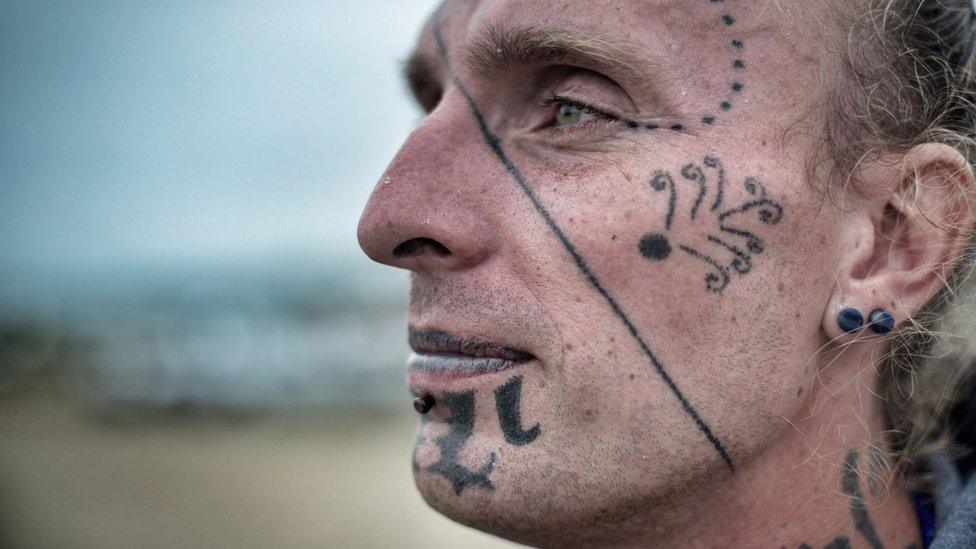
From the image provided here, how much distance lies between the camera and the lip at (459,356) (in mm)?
1679

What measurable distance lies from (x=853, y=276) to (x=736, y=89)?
48 cm

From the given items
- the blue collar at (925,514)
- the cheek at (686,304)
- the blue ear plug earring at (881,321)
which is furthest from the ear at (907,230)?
Result: the blue collar at (925,514)

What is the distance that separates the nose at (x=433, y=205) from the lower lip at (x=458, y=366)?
0.67ft

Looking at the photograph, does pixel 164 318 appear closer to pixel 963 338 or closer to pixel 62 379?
pixel 62 379

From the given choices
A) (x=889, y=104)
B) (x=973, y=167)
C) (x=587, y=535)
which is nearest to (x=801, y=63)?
(x=889, y=104)

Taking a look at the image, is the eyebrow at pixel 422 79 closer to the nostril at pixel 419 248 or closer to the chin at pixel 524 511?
the nostril at pixel 419 248

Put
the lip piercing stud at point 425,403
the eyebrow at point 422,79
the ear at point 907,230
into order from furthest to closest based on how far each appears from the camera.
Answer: the eyebrow at point 422,79 → the lip piercing stud at point 425,403 → the ear at point 907,230

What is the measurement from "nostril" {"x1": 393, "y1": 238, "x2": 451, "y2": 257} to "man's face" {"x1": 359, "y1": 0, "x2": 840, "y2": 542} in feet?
0.04

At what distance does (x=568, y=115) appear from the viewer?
5.88 ft

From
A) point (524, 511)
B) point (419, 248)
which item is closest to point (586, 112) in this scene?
point (419, 248)

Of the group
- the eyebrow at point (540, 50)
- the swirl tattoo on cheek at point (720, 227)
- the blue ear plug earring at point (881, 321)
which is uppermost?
the eyebrow at point (540, 50)

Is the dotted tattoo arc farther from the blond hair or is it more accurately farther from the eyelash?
the blond hair

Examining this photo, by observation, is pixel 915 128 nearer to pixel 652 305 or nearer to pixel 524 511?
pixel 652 305

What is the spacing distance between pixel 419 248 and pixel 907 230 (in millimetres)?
1096
